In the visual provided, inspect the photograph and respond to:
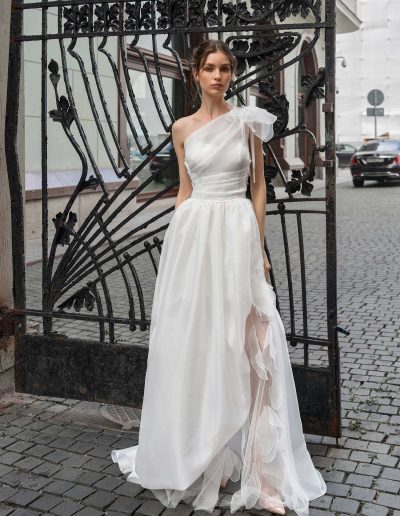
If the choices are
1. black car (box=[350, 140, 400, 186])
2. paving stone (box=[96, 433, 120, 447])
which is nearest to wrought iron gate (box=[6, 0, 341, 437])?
paving stone (box=[96, 433, 120, 447])

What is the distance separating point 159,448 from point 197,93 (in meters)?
1.93

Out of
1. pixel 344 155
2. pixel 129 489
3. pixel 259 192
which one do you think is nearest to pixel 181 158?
pixel 259 192

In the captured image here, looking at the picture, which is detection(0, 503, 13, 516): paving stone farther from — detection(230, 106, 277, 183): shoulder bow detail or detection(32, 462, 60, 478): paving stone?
detection(230, 106, 277, 183): shoulder bow detail

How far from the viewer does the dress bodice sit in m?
3.29

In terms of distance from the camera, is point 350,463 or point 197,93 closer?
point 350,463

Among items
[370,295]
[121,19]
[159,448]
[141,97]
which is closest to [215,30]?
[121,19]

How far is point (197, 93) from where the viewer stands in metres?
4.06

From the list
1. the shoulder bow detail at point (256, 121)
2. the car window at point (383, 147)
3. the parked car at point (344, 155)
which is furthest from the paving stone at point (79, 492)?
the parked car at point (344, 155)

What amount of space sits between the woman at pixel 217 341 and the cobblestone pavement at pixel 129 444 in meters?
0.16

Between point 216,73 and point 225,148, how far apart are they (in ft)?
1.09

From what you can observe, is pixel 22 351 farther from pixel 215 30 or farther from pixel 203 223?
pixel 215 30

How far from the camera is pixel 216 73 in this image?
326cm

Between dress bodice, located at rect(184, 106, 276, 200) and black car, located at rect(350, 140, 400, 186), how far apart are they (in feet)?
70.1

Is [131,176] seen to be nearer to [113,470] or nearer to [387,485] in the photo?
[113,470]
